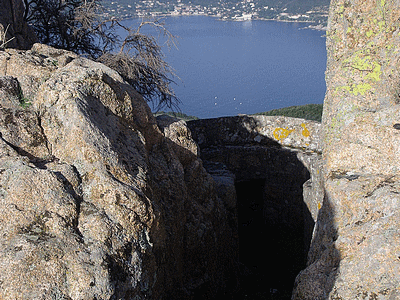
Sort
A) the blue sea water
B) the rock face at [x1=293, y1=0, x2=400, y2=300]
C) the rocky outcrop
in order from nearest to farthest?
the rock face at [x1=293, y1=0, x2=400, y2=300], the rocky outcrop, the blue sea water

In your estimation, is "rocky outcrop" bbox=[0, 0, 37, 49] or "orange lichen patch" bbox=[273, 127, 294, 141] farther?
"orange lichen patch" bbox=[273, 127, 294, 141]

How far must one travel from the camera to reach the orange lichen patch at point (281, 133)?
7328 millimetres

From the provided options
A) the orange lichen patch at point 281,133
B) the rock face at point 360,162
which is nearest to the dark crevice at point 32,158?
the rock face at point 360,162

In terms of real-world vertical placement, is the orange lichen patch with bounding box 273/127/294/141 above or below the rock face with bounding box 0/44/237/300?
below

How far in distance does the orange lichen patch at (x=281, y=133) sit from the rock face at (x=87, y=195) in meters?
3.29

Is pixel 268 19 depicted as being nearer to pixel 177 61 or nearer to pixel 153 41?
pixel 177 61

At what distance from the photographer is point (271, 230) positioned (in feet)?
25.2

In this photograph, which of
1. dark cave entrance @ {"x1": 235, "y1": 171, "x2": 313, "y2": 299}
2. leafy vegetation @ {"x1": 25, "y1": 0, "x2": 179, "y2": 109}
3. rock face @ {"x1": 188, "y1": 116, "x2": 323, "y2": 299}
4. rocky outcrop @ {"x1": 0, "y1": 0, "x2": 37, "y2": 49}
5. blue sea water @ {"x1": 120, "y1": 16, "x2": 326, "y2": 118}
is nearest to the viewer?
rocky outcrop @ {"x1": 0, "y1": 0, "x2": 37, "y2": 49}

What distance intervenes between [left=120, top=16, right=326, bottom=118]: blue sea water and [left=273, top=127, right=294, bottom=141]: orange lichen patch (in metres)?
9.13

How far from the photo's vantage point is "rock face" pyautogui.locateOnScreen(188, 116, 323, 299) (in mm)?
7125

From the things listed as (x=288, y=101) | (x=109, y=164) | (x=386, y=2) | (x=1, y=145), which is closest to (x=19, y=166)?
(x=1, y=145)

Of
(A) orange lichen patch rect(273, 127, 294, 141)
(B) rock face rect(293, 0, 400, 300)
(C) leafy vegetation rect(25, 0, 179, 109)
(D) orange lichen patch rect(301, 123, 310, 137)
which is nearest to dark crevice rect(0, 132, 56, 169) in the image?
(B) rock face rect(293, 0, 400, 300)

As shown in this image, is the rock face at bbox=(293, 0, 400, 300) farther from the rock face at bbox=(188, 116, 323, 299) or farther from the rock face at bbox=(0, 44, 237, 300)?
the rock face at bbox=(188, 116, 323, 299)

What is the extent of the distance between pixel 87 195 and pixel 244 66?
36.2 metres
